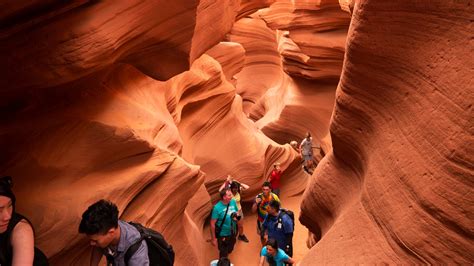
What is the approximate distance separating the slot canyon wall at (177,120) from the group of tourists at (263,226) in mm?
480

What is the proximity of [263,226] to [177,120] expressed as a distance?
259cm

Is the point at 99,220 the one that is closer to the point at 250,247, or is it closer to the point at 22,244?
the point at 22,244

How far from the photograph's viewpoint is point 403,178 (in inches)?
104

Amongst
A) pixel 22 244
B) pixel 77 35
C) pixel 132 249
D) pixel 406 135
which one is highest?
pixel 77 35

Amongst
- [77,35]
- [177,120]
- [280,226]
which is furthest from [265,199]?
[77,35]

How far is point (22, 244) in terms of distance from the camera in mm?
2971

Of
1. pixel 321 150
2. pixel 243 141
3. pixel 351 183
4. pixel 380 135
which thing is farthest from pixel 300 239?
pixel 380 135

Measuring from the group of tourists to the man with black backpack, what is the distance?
145 centimetres

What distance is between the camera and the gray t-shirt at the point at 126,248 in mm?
3088

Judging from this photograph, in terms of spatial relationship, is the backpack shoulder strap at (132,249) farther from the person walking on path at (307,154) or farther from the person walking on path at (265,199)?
the person walking on path at (307,154)

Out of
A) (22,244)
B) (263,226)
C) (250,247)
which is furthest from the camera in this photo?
(250,247)

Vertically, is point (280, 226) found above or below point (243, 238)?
above

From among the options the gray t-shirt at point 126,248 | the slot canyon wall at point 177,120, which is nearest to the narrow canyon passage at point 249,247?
the slot canyon wall at point 177,120

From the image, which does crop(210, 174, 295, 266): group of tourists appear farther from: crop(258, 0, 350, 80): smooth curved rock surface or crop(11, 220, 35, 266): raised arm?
crop(258, 0, 350, 80): smooth curved rock surface
